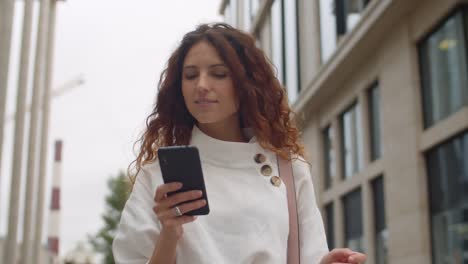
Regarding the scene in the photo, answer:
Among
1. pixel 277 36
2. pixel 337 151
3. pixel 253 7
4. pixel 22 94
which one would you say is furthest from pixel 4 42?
pixel 253 7

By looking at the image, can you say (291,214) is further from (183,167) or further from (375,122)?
(375,122)

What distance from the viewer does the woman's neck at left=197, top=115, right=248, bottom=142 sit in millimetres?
2082

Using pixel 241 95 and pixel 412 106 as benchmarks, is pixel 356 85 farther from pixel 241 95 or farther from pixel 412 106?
pixel 241 95

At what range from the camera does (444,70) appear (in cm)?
1167

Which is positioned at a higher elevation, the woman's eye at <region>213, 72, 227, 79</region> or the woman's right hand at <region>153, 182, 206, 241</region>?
the woman's eye at <region>213, 72, 227, 79</region>

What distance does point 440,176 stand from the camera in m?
11.7

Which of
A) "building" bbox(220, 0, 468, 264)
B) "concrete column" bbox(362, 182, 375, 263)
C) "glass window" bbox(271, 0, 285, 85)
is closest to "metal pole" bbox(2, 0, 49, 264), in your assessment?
"building" bbox(220, 0, 468, 264)

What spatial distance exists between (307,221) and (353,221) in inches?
571

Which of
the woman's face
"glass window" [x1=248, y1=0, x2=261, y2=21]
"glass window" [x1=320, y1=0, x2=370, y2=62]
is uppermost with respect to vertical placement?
"glass window" [x1=248, y1=0, x2=261, y2=21]

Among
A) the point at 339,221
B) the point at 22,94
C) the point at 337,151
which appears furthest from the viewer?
the point at 337,151

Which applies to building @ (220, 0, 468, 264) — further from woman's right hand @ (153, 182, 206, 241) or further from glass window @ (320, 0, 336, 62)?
woman's right hand @ (153, 182, 206, 241)

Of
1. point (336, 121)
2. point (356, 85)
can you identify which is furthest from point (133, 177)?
point (336, 121)

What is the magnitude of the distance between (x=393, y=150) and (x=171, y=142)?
11.5 metres

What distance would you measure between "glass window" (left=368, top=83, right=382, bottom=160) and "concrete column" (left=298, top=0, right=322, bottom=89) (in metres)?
2.63
